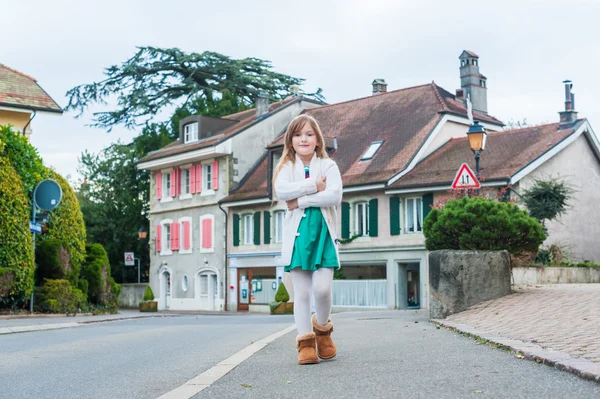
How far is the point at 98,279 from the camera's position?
24.2 meters

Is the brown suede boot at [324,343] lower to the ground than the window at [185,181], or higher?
lower

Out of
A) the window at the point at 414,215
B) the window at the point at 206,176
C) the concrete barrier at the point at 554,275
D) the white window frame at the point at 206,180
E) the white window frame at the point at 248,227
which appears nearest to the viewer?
→ the concrete barrier at the point at 554,275

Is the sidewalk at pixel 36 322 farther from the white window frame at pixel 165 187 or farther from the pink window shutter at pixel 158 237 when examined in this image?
the pink window shutter at pixel 158 237

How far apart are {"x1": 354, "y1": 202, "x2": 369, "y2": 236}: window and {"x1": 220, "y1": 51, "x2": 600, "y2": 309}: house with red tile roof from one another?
0.04m

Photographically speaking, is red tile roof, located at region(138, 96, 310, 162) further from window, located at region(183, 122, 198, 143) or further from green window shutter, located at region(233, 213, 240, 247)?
green window shutter, located at region(233, 213, 240, 247)

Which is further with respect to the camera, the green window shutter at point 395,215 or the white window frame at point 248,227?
the white window frame at point 248,227

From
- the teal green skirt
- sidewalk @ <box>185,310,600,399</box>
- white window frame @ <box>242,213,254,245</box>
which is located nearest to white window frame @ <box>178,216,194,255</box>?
white window frame @ <box>242,213,254,245</box>

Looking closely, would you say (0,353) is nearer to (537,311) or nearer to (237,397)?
(237,397)

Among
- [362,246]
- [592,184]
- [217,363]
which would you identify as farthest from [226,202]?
[217,363]

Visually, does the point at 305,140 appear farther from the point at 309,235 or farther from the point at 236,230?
the point at 236,230

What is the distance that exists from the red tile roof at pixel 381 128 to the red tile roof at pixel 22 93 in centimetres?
1250

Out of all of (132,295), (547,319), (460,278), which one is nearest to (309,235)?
(547,319)

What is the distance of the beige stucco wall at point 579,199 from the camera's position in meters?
33.4

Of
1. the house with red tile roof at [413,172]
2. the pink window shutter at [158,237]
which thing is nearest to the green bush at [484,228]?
the house with red tile roof at [413,172]
